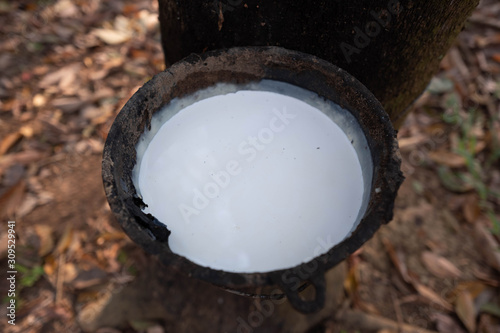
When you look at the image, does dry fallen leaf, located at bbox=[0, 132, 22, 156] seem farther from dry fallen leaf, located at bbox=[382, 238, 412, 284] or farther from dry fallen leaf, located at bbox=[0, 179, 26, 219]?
dry fallen leaf, located at bbox=[382, 238, 412, 284]

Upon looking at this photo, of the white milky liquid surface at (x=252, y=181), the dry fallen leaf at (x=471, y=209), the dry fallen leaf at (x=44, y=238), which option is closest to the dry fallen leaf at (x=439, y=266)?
the dry fallen leaf at (x=471, y=209)

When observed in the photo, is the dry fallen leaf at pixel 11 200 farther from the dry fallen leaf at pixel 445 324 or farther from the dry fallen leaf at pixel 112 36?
the dry fallen leaf at pixel 445 324

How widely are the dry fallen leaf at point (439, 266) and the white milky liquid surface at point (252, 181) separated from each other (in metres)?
1.31

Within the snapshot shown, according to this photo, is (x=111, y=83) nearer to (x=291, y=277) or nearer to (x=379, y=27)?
(x=379, y=27)

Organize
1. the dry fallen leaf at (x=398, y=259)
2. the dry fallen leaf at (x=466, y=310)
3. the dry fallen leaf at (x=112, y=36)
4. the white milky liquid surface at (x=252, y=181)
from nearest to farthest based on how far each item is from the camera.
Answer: the white milky liquid surface at (x=252, y=181), the dry fallen leaf at (x=466, y=310), the dry fallen leaf at (x=398, y=259), the dry fallen leaf at (x=112, y=36)

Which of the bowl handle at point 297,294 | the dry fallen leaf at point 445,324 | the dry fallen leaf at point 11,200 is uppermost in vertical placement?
the bowl handle at point 297,294

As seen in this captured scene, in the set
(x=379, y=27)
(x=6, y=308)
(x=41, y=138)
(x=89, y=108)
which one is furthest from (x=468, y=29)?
(x=6, y=308)

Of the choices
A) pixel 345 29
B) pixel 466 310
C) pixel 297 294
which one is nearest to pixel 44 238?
pixel 297 294

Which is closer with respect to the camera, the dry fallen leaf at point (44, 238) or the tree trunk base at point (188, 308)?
the tree trunk base at point (188, 308)

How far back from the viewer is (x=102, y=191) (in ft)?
8.21

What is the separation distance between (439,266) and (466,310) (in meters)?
0.27

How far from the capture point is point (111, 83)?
301 cm

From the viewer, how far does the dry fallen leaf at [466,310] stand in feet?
6.84

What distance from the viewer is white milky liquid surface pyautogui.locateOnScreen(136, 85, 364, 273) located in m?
1.20
